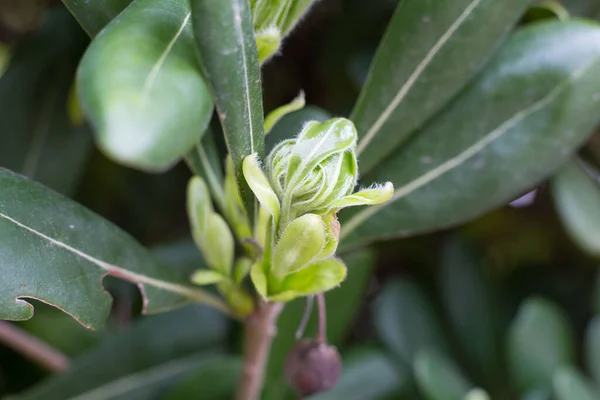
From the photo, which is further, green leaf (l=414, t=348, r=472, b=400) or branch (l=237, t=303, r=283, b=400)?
green leaf (l=414, t=348, r=472, b=400)

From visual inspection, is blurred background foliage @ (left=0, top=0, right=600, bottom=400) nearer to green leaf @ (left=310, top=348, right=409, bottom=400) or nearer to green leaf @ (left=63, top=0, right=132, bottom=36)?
green leaf @ (left=310, top=348, right=409, bottom=400)

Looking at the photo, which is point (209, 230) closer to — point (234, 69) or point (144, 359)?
point (234, 69)

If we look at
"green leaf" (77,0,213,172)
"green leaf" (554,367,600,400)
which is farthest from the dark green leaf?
"green leaf" (77,0,213,172)

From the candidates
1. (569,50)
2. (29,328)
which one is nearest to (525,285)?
(569,50)

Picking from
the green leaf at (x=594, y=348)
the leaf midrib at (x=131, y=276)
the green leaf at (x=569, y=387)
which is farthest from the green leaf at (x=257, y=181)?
the green leaf at (x=594, y=348)

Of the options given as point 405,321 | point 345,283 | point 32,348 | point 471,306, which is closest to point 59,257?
point 32,348

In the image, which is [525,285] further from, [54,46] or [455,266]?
[54,46]

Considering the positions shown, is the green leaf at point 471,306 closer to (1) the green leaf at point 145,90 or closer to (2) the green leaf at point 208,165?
(2) the green leaf at point 208,165
